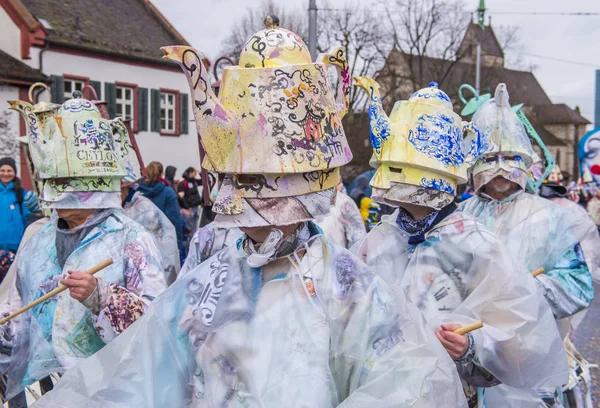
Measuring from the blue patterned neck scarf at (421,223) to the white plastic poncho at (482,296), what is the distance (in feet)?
0.08

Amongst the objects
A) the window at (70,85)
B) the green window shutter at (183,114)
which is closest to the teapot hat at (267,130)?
the window at (70,85)

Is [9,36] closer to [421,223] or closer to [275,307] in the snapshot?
[421,223]

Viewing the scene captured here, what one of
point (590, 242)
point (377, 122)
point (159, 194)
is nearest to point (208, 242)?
point (377, 122)

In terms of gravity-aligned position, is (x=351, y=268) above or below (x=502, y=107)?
below

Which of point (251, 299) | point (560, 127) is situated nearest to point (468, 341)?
point (251, 299)

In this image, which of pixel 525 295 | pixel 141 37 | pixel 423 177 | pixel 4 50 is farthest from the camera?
pixel 141 37

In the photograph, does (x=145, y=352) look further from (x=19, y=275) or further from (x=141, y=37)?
(x=141, y=37)

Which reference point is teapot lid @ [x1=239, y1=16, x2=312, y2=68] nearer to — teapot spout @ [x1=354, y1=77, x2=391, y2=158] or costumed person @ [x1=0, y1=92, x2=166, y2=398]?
teapot spout @ [x1=354, y1=77, x2=391, y2=158]

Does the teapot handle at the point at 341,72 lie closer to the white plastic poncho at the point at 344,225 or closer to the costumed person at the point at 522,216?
the costumed person at the point at 522,216

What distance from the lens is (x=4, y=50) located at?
2044 centimetres

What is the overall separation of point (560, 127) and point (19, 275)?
8505cm

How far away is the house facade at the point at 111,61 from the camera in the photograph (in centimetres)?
2059

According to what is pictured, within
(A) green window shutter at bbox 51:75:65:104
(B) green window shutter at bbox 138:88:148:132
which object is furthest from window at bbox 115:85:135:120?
(A) green window shutter at bbox 51:75:65:104

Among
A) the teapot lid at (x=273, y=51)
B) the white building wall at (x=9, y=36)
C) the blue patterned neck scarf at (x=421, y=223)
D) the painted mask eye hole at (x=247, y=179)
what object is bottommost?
the blue patterned neck scarf at (x=421, y=223)
